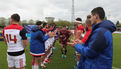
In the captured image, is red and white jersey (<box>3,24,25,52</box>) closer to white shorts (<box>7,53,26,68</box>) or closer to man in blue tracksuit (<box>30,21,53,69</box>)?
white shorts (<box>7,53,26,68</box>)

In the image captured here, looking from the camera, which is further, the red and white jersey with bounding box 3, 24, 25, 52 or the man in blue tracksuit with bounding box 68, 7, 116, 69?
the red and white jersey with bounding box 3, 24, 25, 52

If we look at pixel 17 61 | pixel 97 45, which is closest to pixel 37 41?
pixel 17 61

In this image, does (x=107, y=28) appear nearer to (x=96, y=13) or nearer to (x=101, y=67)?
(x=96, y=13)

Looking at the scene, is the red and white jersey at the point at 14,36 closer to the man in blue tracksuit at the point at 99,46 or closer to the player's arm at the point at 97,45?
the man in blue tracksuit at the point at 99,46

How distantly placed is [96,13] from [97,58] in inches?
30.6

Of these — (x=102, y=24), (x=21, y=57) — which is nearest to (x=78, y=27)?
(x=21, y=57)

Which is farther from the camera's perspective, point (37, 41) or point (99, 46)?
point (37, 41)

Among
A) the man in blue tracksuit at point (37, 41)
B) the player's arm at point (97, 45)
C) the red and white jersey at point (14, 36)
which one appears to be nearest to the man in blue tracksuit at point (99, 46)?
the player's arm at point (97, 45)

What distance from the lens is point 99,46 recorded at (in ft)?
5.64

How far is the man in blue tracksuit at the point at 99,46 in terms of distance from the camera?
5.71 feet

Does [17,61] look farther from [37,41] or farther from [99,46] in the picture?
[99,46]

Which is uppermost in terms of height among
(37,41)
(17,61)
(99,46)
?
(99,46)

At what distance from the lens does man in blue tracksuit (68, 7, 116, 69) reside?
1.74 meters

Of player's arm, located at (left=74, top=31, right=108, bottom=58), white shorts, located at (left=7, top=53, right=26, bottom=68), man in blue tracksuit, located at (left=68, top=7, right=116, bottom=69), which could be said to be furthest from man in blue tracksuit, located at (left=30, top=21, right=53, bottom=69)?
player's arm, located at (left=74, top=31, right=108, bottom=58)
